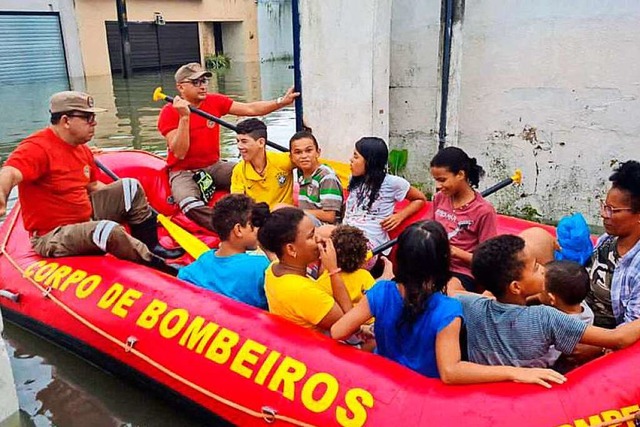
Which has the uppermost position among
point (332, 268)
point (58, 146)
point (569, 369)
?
point (58, 146)

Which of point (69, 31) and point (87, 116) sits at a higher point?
point (69, 31)

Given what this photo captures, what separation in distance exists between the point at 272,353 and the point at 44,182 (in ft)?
5.58

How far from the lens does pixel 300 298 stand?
2.32 meters

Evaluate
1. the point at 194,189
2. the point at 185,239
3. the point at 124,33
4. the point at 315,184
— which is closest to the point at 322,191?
the point at 315,184

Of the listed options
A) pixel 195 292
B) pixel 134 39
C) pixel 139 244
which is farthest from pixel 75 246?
pixel 134 39

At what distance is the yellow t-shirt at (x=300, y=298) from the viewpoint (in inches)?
90.0

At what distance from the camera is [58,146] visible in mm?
3193

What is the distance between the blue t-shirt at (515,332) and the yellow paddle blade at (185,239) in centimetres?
215

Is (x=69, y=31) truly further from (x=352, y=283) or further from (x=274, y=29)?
(x=352, y=283)

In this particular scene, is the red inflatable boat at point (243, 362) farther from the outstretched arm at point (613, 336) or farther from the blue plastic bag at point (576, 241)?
the blue plastic bag at point (576, 241)

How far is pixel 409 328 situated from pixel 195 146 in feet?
8.96

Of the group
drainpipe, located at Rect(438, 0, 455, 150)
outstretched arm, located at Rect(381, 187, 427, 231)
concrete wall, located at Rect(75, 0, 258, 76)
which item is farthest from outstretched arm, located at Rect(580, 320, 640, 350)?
concrete wall, located at Rect(75, 0, 258, 76)

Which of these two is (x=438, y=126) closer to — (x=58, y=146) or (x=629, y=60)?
(x=629, y=60)

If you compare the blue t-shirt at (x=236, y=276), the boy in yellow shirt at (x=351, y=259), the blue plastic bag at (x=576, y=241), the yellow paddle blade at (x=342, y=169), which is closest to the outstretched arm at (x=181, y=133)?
the yellow paddle blade at (x=342, y=169)
